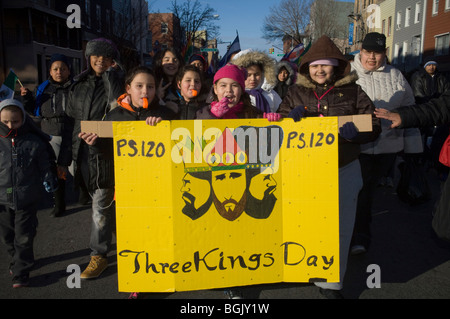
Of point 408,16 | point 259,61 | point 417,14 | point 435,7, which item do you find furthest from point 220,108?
point 408,16

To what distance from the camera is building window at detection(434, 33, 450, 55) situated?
27014mm

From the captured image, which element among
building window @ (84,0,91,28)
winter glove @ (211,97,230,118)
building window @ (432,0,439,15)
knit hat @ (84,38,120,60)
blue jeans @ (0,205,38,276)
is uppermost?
building window @ (84,0,91,28)

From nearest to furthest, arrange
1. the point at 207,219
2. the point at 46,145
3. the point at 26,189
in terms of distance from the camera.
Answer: the point at 207,219
the point at 26,189
the point at 46,145

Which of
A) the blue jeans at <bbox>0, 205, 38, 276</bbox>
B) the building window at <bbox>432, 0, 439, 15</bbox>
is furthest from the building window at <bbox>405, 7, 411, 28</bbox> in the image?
the blue jeans at <bbox>0, 205, 38, 276</bbox>

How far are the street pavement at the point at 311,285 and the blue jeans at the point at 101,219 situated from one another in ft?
0.85

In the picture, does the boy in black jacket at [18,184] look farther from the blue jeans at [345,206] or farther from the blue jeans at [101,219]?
the blue jeans at [345,206]

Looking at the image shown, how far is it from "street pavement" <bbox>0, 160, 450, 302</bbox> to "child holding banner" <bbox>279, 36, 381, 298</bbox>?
49 cm

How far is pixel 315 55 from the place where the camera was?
119 inches

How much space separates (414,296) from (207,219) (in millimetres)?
1904

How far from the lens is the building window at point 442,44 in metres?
27.0

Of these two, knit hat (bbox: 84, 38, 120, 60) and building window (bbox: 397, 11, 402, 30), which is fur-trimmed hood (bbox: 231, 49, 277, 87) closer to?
knit hat (bbox: 84, 38, 120, 60)

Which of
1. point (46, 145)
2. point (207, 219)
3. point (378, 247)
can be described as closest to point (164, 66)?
point (46, 145)

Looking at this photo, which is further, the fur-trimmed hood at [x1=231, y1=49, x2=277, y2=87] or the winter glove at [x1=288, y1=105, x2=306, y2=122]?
the fur-trimmed hood at [x1=231, y1=49, x2=277, y2=87]

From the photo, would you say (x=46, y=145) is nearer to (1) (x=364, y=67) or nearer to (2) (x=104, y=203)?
(2) (x=104, y=203)
